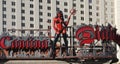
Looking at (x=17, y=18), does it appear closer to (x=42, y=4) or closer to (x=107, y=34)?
(x=42, y=4)

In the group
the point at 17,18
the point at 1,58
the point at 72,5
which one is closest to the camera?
the point at 1,58

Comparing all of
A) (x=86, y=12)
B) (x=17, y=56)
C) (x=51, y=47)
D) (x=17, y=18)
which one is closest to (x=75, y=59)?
(x=51, y=47)

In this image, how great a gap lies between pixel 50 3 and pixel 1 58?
75.4 m

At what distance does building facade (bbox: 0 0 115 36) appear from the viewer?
13150 centimetres

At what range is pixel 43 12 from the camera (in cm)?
13762

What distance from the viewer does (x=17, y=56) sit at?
65750 mm

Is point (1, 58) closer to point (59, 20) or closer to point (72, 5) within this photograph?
point (59, 20)

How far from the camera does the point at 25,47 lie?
217ft

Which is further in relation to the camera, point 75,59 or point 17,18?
point 17,18

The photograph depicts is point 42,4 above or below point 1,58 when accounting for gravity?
above

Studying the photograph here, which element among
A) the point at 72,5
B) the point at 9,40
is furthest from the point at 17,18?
the point at 9,40

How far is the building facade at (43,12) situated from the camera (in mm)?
131500

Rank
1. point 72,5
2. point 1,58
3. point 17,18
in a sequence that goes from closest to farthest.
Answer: point 1,58 → point 17,18 → point 72,5

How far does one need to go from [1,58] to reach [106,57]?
1579 cm
